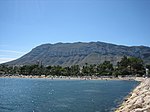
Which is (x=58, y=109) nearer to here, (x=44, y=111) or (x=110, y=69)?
(x=44, y=111)

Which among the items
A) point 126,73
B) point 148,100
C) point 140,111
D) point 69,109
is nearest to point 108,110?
point 69,109

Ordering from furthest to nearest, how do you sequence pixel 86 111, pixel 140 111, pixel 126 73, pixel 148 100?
pixel 126 73
pixel 86 111
pixel 148 100
pixel 140 111

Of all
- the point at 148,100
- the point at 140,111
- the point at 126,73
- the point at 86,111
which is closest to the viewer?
the point at 140,111

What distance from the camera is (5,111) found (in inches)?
1651

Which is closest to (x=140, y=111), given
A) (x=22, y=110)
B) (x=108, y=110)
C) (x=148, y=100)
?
(x=148, y=100)

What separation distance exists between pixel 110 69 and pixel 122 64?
10086 millimetres

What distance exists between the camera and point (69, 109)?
1687 inches

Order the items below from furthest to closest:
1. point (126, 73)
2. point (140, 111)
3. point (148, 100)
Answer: point (126, 73) < point (148, 100) < point (140, 111)

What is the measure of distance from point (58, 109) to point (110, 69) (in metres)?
160

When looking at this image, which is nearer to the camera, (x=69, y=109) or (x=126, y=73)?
(x=69, y=109)

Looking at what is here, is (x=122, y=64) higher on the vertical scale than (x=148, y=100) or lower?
higher

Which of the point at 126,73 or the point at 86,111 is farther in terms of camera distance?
the point at 126,73

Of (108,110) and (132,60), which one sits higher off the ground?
(132,60)

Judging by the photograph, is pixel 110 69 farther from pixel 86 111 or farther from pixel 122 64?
pixel 86 111
